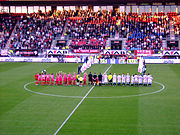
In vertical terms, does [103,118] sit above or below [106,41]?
below

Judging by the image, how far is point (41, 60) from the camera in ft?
164

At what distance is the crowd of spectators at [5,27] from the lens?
192 ft

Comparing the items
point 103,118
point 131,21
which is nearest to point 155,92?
point 103,118

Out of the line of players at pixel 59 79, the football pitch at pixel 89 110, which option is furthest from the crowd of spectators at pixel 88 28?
the football pitch at pixel 89 110

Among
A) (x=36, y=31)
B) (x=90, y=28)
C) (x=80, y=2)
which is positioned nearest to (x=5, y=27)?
(x=36, y=31)

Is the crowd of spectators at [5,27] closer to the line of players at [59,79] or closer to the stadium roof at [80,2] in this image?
the stadium roof at [80,2]

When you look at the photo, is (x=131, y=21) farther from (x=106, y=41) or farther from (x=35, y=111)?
(x=35, y=111)

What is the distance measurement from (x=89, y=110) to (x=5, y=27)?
160ft

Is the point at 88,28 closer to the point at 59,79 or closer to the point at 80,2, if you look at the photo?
the point at 80,2

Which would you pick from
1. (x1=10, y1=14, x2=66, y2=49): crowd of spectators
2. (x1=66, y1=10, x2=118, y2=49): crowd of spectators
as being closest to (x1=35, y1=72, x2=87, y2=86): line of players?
(x1=66, y1=10, x2=118, y2=49): crowd of spectators

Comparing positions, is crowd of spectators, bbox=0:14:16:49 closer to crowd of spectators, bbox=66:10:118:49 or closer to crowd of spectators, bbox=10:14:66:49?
crowd of spectators, bbox=10:14:66:49

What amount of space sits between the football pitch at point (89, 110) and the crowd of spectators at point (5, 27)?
32929 mm

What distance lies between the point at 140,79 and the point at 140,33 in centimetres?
3067

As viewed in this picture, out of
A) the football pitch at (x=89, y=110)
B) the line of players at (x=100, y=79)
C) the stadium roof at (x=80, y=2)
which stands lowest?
the football pitch at (x=89, y=110)
